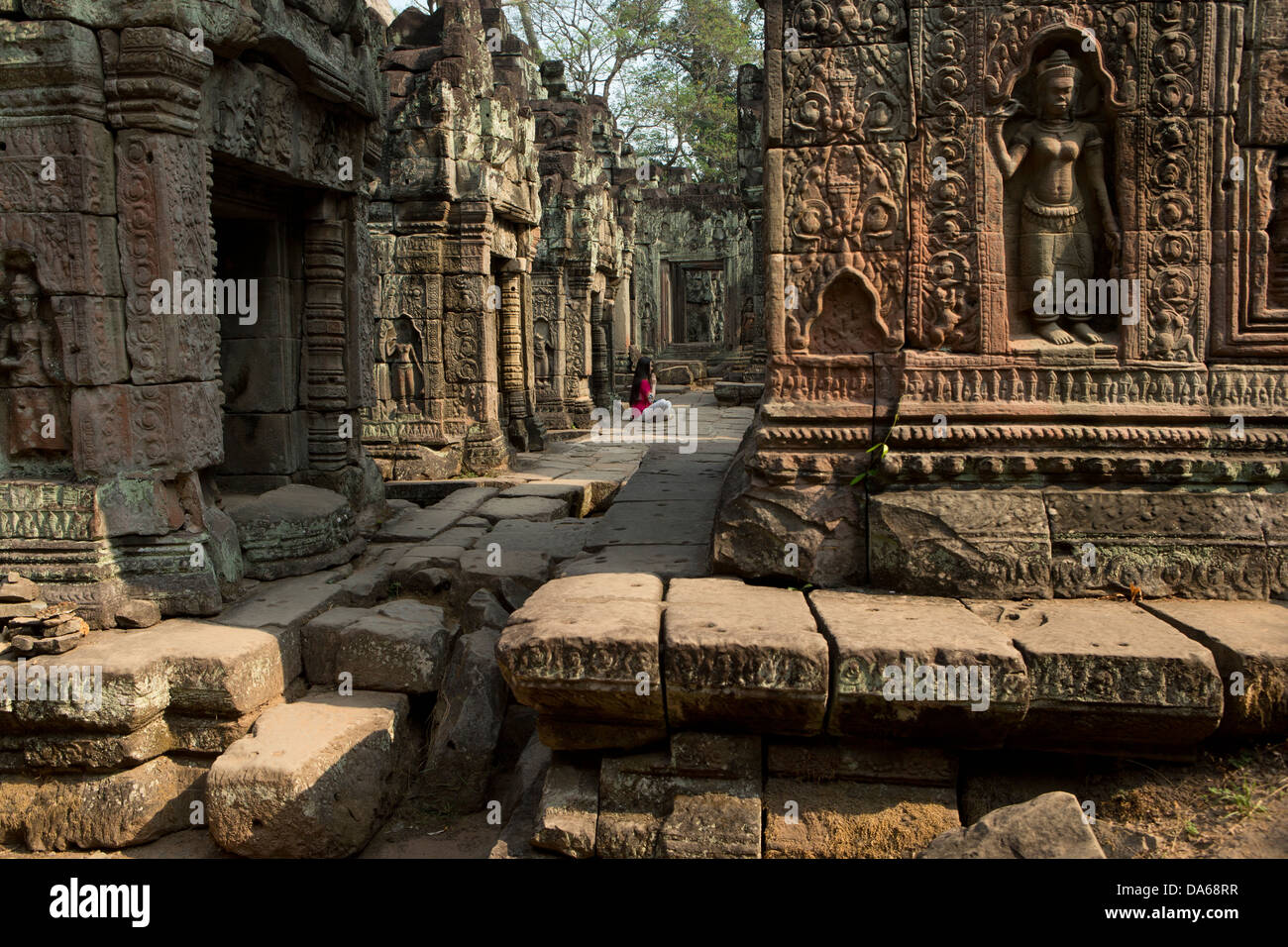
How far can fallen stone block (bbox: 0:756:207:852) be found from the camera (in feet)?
13.2

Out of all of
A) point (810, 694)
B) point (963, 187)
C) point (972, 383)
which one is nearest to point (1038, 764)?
point (810, 694)

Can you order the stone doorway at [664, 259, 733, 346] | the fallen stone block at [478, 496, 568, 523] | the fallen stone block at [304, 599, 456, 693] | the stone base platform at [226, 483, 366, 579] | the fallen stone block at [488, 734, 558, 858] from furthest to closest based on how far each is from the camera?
1. the stone doorway at [664, 259, 733, 346]
2. the fallen stone block at [478, 496, 568, 523]
3. the stone base platform at [226, 483, 366, 579]
4. the fallen stone block at [304, 599, 456, 693]
5. the fallen stone block at [488, 734, 558, 858]

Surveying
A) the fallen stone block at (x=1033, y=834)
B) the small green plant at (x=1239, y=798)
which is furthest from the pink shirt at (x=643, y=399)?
the fallen stone block at (x=1033, y=834)

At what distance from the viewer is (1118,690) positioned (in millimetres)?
3043

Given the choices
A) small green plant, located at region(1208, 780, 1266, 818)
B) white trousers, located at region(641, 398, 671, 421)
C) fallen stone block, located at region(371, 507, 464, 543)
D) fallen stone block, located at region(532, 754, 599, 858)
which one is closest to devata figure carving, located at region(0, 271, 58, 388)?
fallen stone block, located at region(371, 507, 464, 543)

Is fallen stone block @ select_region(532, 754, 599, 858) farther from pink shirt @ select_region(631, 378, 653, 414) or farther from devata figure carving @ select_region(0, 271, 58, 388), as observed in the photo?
pink shirt @ select_region(631, 378, 653, 414)

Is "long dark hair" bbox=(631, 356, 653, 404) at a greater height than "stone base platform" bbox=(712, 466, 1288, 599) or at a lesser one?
greater

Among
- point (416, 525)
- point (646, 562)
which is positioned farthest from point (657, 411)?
point (646, 562)

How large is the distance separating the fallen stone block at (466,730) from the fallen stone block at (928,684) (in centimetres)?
192

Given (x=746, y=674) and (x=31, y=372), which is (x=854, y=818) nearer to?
(x=746, y=674)

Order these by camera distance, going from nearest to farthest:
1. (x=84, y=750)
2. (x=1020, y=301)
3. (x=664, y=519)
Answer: (x=1020, y=301) < (x=84, y=750) < (x=664, y=519)

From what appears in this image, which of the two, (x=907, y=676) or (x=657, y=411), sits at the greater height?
(x=657, y=411)

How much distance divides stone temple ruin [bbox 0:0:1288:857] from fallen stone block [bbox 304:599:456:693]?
0.02 m

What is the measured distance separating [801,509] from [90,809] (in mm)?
3292
